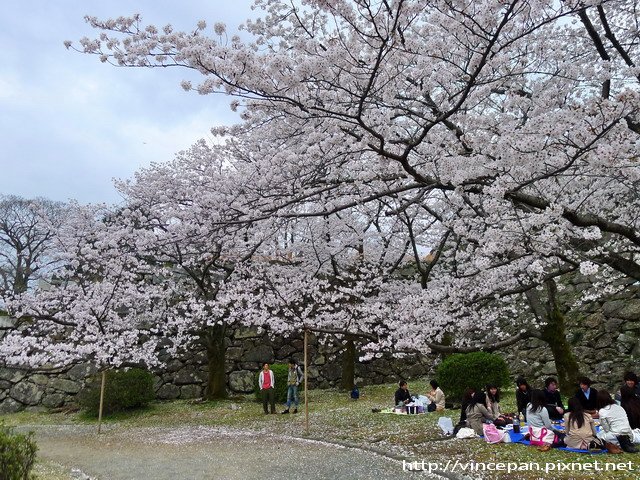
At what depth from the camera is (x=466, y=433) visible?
6855 millimetres

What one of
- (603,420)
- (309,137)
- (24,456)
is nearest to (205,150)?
(309,137)

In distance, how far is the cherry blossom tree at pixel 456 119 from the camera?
448cm

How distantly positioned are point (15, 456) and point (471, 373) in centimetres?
865

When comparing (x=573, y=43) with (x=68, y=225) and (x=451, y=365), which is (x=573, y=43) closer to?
(x=451, y=365)

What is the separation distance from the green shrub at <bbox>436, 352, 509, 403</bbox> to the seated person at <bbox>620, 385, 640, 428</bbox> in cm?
394

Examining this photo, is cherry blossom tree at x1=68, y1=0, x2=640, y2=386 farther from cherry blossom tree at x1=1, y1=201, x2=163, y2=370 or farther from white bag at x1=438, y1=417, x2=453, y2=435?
cherry blossom tree at x1=1, y1=201, x2=163, y2=370

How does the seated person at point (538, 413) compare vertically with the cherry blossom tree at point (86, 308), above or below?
below

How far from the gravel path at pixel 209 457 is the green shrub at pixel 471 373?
168 inches

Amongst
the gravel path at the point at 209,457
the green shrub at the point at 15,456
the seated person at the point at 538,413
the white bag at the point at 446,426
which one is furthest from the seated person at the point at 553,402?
the green shrub at the point at 15,456

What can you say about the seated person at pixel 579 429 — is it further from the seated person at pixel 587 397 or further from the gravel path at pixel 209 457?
the gravel path at pixel 209 457

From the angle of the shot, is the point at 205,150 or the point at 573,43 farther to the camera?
the point at 205,150

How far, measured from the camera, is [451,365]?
10.5 metres

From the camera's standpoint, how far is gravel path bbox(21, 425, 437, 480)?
566 centimetres

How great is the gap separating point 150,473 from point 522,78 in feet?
26.3
